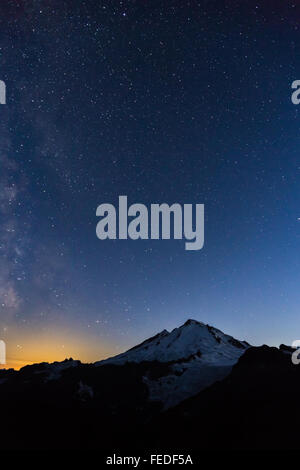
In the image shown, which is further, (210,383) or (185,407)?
(210,383)

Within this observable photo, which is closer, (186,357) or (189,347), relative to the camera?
(186,357)

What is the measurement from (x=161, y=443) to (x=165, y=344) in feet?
164

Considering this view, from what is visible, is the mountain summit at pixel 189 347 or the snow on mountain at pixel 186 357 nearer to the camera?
the snow on mountain at pixel 186 357

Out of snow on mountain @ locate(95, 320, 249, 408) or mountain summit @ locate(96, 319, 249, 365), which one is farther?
mountain summit @ locate(96, 319, 249, 365)

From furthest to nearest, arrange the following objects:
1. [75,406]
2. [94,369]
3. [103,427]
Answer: [94,369] → [75,406] → [103,427]

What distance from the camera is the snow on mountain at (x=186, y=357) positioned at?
71000 mm

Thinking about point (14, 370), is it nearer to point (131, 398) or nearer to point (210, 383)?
point (131, 398)

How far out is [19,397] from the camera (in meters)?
74.1


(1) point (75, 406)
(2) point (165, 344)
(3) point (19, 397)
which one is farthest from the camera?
(2) point (165, 344)

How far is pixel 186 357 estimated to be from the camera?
88.6m

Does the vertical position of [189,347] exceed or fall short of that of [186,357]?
it exceeds it

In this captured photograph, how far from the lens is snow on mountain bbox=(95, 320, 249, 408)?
7100cm
